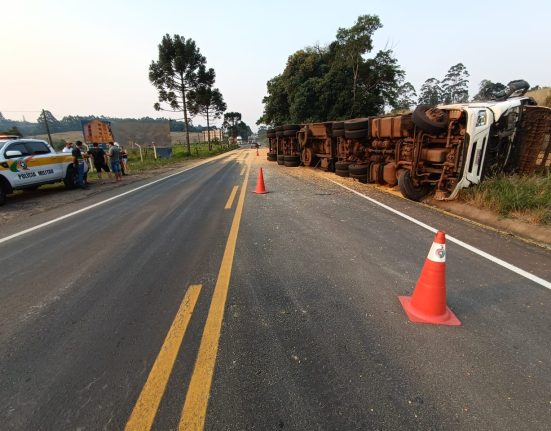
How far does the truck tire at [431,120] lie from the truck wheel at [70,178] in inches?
480

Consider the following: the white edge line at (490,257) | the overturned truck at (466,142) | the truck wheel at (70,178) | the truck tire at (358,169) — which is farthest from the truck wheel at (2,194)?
the overturned truck at (466,142)

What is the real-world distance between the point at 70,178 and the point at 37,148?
5.14ft

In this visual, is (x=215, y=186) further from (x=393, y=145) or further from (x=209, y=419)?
(x=209, y=419)

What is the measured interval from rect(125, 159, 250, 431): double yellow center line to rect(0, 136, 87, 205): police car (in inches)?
378

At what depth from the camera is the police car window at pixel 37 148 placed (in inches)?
416

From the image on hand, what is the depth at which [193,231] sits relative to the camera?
5668 mm

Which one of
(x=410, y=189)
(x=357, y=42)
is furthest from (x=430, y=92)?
(x=410, y=189)

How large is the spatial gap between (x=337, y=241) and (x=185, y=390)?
3448mm

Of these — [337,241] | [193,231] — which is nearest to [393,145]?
[337,241]

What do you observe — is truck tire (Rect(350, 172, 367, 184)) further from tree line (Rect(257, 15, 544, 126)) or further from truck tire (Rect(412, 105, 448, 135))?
tree line (Rect(257, 15, 544, 126))

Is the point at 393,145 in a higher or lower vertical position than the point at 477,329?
higher

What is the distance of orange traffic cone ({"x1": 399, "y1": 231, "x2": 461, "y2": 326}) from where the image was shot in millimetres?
2875

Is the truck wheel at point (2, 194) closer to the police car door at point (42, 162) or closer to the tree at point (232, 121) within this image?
the police car door at point (42, 162)

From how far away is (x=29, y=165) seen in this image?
1030cm
